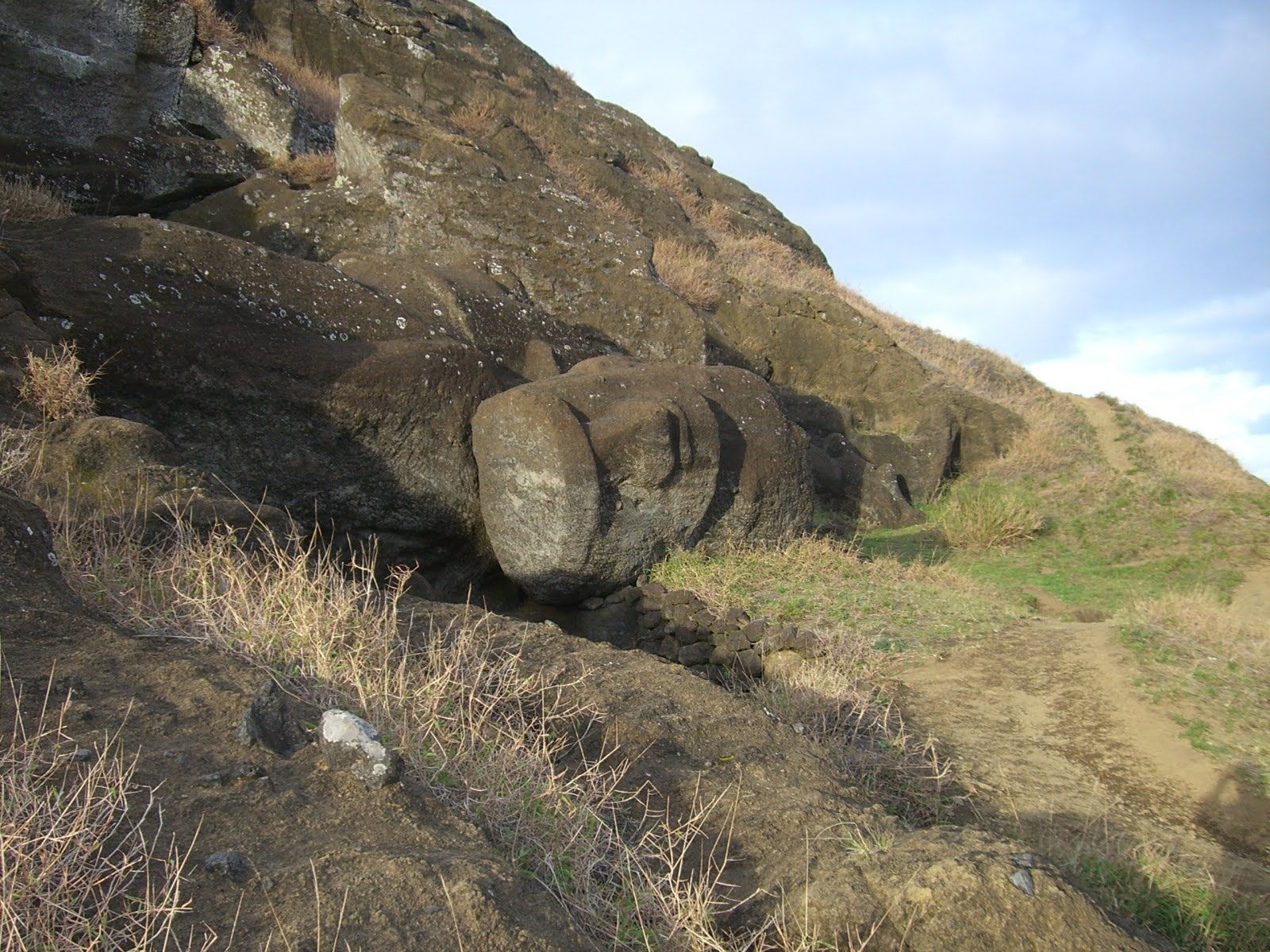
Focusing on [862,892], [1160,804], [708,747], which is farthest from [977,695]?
[862,892]

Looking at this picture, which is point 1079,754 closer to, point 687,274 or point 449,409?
point 449,409

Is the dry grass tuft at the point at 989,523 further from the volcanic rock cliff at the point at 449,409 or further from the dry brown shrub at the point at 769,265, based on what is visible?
the dry brown shrub at the point at 769,265

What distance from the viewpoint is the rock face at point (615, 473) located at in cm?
723

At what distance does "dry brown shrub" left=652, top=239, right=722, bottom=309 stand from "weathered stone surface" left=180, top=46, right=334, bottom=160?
516 centimetres

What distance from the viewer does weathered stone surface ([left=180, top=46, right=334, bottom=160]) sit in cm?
1212

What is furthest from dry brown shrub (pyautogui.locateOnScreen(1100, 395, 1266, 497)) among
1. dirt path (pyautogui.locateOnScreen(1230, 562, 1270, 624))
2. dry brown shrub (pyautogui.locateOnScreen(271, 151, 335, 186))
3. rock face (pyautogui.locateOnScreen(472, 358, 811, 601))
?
dry brown shrub (pyautogui.locateOnScreen(271, 151, 335, 186))

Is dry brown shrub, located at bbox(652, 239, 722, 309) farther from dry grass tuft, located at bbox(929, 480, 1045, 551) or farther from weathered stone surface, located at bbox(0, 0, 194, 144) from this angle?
weathered stone surface, located at bbox(0, 0, 194, 144)

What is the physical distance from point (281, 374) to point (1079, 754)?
5.59 m

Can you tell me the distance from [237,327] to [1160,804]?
20.6ft

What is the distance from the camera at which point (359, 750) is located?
270 cm

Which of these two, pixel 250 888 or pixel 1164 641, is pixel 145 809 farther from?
pixel 1164 641

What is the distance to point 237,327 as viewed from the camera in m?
6.55

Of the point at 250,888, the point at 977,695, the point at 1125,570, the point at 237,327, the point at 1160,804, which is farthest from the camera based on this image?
the point at 1125,570

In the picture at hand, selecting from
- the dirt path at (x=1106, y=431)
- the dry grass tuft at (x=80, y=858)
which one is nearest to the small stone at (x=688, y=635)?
the dry grass tuft at (x=80, y=858)
